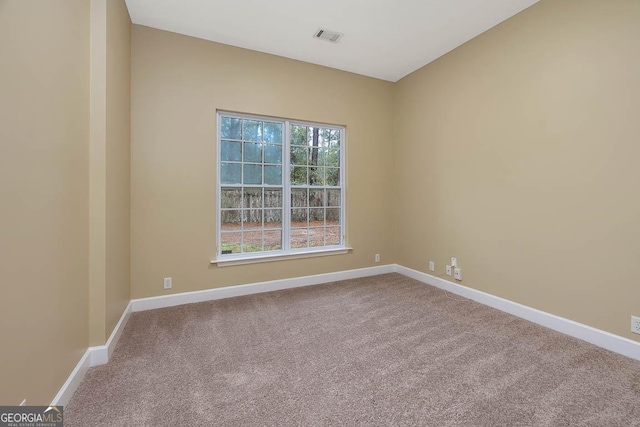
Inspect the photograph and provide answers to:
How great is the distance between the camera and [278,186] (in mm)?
3561

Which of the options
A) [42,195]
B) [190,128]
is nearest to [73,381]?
[42,195]

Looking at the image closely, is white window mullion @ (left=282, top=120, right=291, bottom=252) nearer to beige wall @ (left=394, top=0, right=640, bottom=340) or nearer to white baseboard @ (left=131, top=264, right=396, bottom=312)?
white baseboard @ (left=131, top=264, right=396, bottom=312)

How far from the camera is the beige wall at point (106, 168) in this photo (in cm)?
189

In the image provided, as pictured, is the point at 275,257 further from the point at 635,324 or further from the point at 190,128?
the point at 635,324

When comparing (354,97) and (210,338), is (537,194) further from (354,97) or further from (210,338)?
(210,338)

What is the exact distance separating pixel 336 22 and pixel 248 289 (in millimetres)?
3125

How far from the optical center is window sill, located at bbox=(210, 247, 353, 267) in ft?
10.5

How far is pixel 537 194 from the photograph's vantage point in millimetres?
2527

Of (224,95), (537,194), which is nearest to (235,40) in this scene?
(224,95)

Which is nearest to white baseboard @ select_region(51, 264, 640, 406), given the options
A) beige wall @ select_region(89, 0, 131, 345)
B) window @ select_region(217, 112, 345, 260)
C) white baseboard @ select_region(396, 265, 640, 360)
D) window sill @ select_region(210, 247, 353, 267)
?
white baseboard @ select_region(396, 265, 640, 360)
